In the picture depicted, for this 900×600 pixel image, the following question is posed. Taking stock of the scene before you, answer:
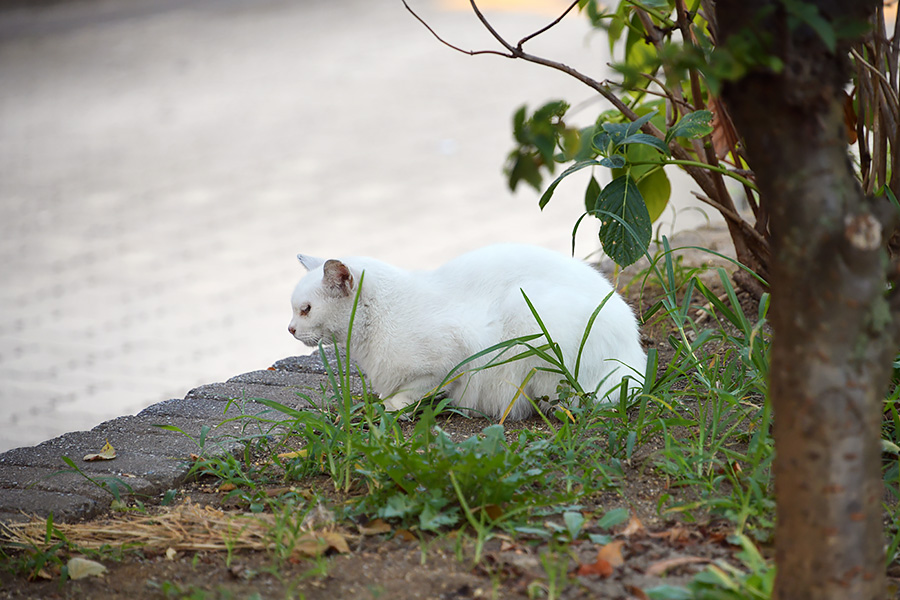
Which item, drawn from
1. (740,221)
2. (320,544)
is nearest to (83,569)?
(320,544)

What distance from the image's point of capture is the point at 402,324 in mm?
2643

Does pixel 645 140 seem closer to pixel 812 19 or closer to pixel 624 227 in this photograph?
pixel 624 227

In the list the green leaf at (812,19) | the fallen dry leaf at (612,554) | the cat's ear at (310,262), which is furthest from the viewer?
the cat's ear at (310,262)

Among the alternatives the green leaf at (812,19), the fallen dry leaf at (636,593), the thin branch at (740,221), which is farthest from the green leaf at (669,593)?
the thin branch at (740,221)

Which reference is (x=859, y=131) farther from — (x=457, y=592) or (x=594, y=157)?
(x=457, y=592)

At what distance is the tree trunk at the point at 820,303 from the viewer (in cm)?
125

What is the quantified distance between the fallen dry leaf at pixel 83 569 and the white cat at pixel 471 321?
95 centimetres

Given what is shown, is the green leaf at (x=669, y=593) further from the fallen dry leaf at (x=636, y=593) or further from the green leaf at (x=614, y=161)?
the green leaf at (x=614, y=161)

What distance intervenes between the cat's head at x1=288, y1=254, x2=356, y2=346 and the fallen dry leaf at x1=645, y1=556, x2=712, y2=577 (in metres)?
1.27

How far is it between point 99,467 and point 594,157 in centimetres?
160

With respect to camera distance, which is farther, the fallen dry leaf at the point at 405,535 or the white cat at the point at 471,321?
the white cat at the point at 471,321

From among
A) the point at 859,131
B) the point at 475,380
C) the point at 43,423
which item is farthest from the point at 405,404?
the point at 43,423

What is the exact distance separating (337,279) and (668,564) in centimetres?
135

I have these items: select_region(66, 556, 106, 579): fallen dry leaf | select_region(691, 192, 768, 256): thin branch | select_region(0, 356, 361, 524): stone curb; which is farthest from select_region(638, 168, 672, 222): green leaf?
select_region(66, 556, 106, 579): fallen dry leaf
